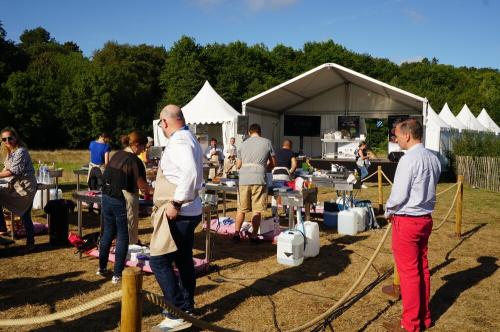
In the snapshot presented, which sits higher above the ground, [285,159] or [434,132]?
[434,132]

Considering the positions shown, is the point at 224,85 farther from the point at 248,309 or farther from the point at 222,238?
the point at 248,309

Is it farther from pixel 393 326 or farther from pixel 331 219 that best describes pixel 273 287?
pixel 331 219

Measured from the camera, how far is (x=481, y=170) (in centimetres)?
1565

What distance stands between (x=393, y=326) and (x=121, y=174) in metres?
2.91

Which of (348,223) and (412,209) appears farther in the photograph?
(348,223)

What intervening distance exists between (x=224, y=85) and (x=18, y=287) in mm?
36381

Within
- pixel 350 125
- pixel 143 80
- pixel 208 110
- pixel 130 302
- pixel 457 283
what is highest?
pixel 143 80

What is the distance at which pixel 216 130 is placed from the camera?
68.3ft

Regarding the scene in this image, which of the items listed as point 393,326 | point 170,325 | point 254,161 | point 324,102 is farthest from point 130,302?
point 324,102

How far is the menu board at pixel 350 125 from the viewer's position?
20719mm

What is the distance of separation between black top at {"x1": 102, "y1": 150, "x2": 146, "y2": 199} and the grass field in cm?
100

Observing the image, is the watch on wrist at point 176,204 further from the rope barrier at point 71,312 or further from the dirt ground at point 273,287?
the dirt ground at point 273,287

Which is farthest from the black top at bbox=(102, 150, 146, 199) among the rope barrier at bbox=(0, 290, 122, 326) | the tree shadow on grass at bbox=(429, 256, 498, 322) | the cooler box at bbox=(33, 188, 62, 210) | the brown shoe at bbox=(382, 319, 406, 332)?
the cooler box at bbox=(33, 188, 62, 210)

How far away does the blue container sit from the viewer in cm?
812
